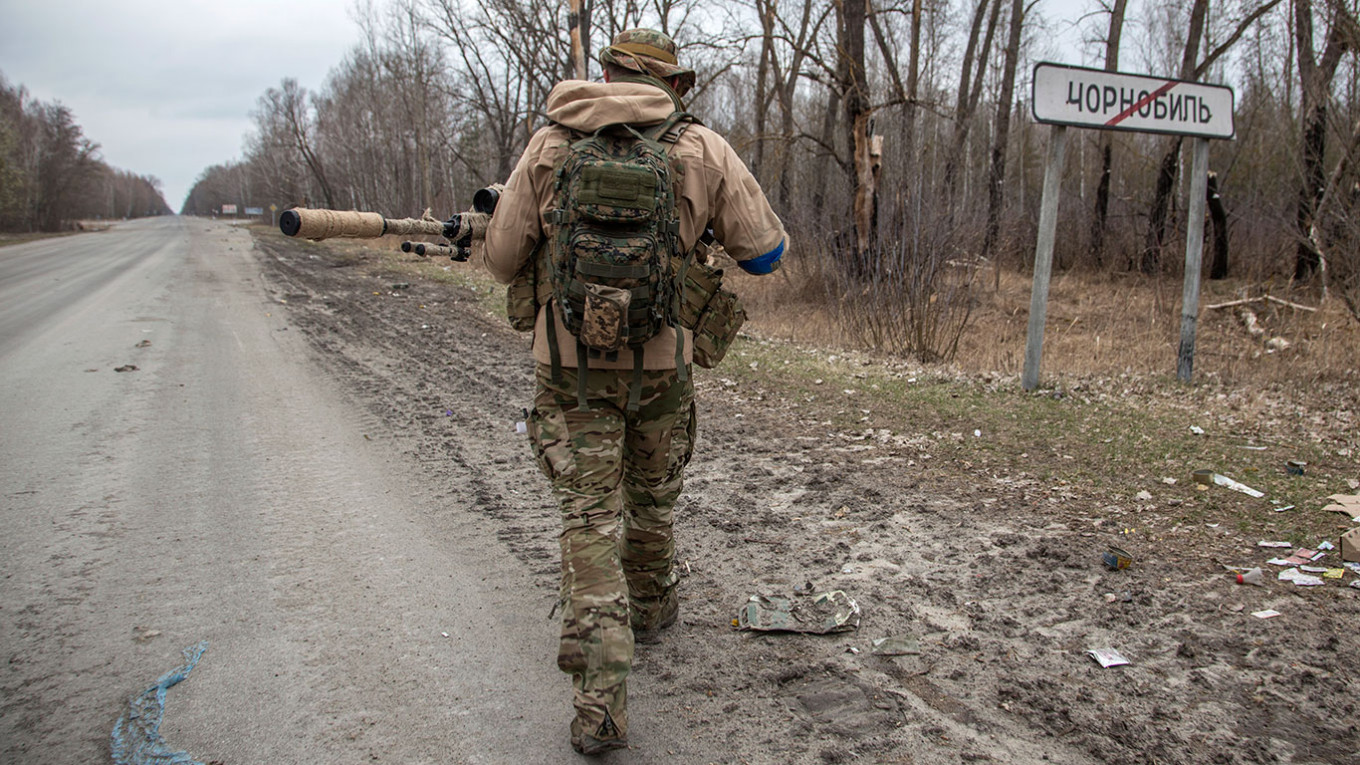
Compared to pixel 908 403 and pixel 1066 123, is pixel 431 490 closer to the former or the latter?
pixel 908 403

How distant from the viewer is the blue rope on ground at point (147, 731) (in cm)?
221

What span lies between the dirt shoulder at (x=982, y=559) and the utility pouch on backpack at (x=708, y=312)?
3.45 ft

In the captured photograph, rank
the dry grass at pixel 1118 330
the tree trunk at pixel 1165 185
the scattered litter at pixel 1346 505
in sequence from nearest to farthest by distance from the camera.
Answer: the scattered litter at pixel 1346 505
the dry grass at pixel 1118 330
the tree trunk at pixel 1165 185

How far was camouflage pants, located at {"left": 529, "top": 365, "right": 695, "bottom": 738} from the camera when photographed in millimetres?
2221

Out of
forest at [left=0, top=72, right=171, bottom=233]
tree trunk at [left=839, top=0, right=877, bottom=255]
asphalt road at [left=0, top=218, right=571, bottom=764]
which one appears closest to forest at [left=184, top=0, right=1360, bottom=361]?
tree trunk at [left=839, top=0, right=877, bottom=255]

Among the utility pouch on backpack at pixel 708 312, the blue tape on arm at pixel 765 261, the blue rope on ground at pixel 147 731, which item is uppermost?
the blue tape on arm at pixel 765 261

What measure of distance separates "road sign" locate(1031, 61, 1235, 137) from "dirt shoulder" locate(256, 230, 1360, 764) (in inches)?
79.4

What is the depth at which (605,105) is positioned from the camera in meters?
2.29

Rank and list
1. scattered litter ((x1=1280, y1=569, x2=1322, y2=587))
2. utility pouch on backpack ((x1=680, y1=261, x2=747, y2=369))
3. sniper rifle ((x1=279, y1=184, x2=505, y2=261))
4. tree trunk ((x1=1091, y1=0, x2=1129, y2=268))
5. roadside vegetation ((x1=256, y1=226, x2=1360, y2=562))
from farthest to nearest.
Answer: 1. tree trunk ((x1=1091, y1=0, x2=1129, y2=268))
2. roadside vegetation ((x1=256, y1=226, x2=1360, y2=562))
3. scattered litter ((x1=1280, y1=569, x2=1322, y2=587))
4. utility pouch on backpack ((x1=680, y1=261, x2=747, y2=369))
5. sniper rifle ((x1=279, y1=184, x2=505, y2=261))

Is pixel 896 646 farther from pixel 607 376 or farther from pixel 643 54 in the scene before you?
pixel 643 54

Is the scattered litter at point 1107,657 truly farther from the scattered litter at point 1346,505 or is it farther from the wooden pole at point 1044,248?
the wooden pole at point 1044,248

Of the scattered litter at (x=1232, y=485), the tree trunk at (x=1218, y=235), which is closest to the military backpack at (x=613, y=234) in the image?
the scattered litter at (x=1232, y=485)

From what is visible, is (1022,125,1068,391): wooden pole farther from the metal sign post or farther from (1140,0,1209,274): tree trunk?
(1140,0,1209,274): tree trunk

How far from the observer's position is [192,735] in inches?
91.2
